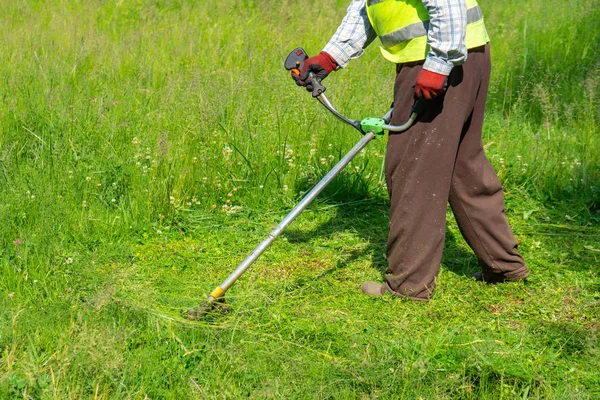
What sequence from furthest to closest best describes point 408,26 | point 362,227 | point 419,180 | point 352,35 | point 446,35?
point 362,227 < point 352,35 < point 419,180 < point 408,26 < point 446,35

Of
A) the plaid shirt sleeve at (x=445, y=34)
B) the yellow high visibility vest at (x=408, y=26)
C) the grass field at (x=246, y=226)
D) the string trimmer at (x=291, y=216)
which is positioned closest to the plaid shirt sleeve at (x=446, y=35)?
the plaid shirt sleeve at (x=445, y=34)

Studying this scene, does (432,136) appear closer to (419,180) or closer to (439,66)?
(419,180)

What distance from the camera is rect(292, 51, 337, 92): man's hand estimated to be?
12.4ft

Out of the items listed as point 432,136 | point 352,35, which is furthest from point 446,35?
point 352,35

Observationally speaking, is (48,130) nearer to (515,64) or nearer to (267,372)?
(267,372)

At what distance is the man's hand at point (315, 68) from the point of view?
3.78 m

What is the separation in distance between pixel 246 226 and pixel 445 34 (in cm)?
188

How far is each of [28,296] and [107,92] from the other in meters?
2.33

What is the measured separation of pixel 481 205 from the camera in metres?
3.82

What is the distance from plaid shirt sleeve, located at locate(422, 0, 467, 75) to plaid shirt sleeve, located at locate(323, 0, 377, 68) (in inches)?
20.5

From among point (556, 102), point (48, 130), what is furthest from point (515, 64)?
point (48, 130)

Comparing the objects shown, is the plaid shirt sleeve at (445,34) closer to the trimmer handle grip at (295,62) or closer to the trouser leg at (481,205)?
the trouser leg at (481,205)

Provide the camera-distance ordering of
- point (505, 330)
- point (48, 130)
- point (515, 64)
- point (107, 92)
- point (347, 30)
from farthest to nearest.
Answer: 1. point (515, 64)
2. point (107, 92)
3. point (48, 130)
4. point (347, 30)
5. point (505, 330)

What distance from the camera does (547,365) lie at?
321 centimetres
